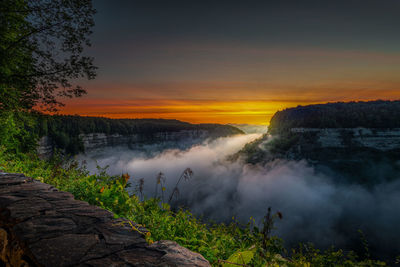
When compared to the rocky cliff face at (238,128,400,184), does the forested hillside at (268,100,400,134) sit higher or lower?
higher

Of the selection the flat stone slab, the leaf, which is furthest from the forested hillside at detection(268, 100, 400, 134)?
the flat stone slab

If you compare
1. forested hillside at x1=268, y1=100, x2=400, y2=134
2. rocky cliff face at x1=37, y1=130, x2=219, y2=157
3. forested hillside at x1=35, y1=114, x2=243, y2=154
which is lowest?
rocky cliff face at x1=37, y1=130, x2=219, y2=157

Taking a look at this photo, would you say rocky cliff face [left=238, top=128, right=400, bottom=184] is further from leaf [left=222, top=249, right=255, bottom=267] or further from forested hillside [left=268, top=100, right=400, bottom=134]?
leaf [left=222, top=249, right=255, bottom=267]

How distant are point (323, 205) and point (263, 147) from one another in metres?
46.2

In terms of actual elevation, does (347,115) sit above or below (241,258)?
above

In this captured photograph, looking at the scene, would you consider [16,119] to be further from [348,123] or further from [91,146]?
[91,146]

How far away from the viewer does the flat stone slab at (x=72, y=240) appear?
1.84m

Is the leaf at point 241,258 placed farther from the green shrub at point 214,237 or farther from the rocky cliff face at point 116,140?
the rocky cliff face at point 116,140

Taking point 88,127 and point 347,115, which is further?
point 88,127

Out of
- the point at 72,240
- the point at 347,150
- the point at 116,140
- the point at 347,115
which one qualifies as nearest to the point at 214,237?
the point at 72,240

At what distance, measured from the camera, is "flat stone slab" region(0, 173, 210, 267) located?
1.84 meters

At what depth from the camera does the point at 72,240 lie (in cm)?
210

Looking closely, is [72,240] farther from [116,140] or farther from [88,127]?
[116,140]

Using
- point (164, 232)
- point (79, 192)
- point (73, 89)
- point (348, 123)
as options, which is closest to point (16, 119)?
point (73, 89)
